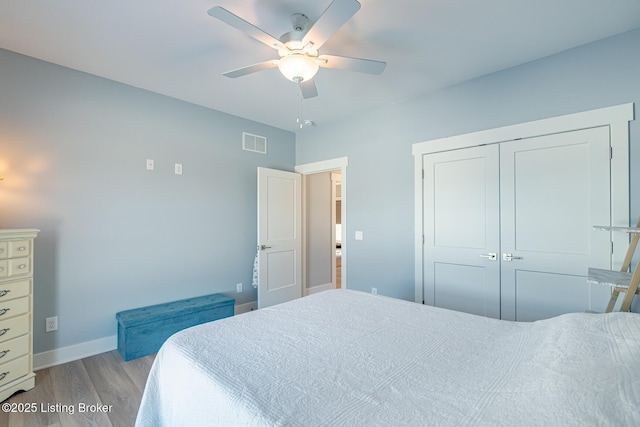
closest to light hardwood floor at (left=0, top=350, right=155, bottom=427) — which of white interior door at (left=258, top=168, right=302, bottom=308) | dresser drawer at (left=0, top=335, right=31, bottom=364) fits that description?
dresser drawer at (left=0, top=335, right=31, bottom=364)

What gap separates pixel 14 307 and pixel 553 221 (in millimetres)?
4206

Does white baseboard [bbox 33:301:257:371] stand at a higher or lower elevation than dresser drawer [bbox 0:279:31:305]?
lower

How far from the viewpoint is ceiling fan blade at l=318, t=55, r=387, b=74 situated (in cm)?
185

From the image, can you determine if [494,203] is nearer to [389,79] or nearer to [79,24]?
[389,79]

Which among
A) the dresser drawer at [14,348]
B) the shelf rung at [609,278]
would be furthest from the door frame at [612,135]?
the dresser drawer at [14,348]

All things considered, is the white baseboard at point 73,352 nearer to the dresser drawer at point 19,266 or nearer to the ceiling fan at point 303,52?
the dresser drawer at point 19,266

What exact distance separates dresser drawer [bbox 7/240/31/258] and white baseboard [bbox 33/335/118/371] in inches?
38.9

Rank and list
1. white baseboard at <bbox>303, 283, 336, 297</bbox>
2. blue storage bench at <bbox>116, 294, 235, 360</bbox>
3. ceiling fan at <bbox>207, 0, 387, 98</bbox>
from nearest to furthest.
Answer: ceiling fan at <bbox>207, 0, 387, 98</bbox> < blue storage bench at <bbox>116, 294, 235, 360</bbox> < white baseboard at <bbox>303, 283, 336, 297</bbox>

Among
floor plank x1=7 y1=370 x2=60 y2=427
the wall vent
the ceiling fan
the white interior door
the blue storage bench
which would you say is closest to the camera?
the ceiling fan

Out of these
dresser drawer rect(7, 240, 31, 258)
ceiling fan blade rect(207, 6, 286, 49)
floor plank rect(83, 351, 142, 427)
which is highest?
ceiling fan blade rect(207, 6, 286, 49)

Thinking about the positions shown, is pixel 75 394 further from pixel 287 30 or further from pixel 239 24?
pixel 287 30

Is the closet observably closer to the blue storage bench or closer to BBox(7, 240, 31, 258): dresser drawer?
the blue storage bench

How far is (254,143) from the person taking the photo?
401 cm

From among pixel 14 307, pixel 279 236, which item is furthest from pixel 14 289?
pixel 279 236
